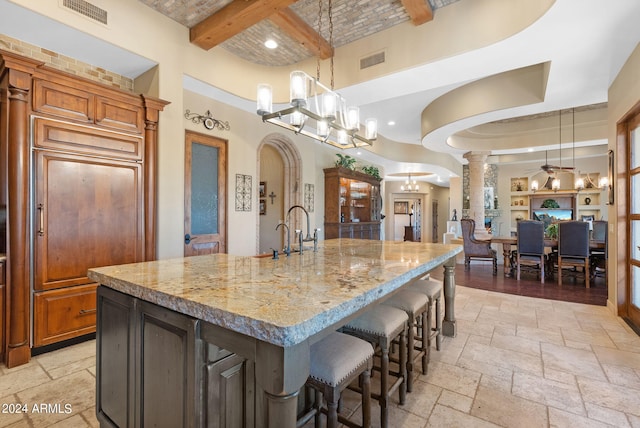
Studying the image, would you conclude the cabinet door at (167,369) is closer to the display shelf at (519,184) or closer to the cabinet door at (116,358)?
the cabinet door at (116,358)

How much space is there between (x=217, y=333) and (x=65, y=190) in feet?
8.32

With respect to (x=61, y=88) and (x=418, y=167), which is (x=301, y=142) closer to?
(x=61, y=88)

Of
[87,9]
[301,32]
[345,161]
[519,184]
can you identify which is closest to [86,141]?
[87,9]

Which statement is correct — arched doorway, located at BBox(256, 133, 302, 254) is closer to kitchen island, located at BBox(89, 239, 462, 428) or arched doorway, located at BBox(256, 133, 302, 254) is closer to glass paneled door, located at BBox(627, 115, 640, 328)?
kitchen island, located at BBox(89, 239, 462, 428)

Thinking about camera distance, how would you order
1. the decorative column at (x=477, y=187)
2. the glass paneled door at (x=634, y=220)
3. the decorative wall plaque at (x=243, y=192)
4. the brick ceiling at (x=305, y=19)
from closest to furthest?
1. the brick ceiling at (x=305, y=19)
2. the glass paneled door at (x=634, y=220)
3. the decorative wall plaque at (x=243, y=192)
4. the decorative column at (x=477, y=187)

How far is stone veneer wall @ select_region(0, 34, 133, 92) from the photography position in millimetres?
2762

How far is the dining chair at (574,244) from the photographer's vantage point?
515cm

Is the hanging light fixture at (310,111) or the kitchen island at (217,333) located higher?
the hanging light fixture at (310,111)

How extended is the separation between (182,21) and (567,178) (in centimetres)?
1180

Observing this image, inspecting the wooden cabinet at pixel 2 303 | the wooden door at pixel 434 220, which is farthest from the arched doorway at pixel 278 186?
the wooden door at pixel 434 220

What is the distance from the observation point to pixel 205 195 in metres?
4.22

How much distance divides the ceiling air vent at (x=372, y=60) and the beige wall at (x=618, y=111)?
232cm

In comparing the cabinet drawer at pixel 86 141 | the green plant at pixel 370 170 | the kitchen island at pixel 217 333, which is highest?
the green plant at pixel 370 170

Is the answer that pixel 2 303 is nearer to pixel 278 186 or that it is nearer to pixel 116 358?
pixel 116 358
